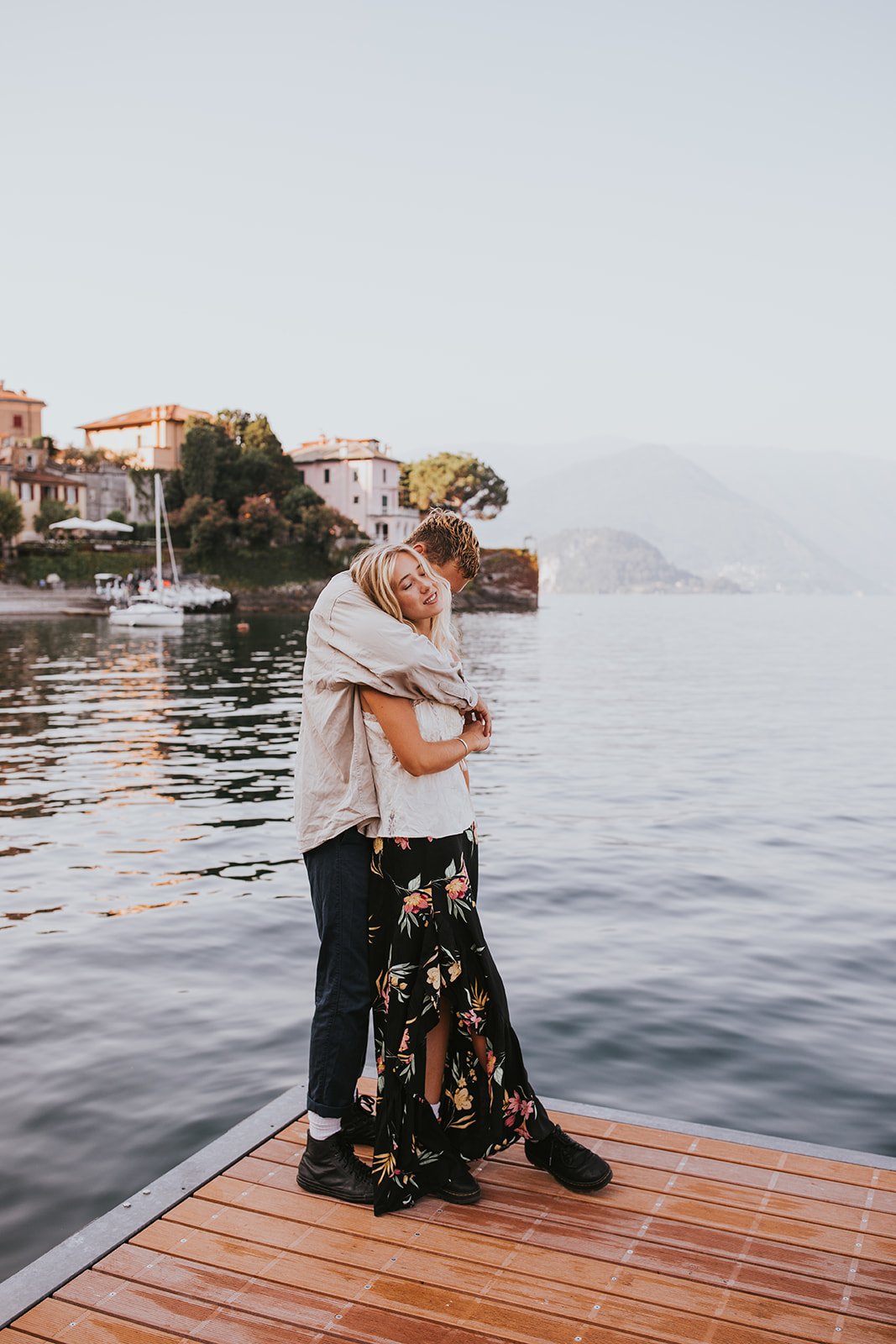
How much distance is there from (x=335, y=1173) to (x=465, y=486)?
96272mm

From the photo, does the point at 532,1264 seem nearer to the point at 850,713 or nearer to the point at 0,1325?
the point at 0,1325

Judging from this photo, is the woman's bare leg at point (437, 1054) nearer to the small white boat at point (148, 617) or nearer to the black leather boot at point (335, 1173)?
the black leather boot at point (335, 1173)

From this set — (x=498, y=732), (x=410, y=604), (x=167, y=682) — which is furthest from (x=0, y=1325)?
(x=167, y=682)

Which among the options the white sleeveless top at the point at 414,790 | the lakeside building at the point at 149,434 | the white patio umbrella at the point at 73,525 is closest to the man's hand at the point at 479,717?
the white sleeveless top at the point at 414,790

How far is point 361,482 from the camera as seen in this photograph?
9444cm

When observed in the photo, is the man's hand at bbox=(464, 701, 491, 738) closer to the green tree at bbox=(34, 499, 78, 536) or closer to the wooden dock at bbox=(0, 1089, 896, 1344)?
the wooden dock at bbox=(0, 1089, 896, 1344)

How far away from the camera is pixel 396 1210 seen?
3.63m

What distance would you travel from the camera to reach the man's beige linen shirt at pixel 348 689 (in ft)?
11.8

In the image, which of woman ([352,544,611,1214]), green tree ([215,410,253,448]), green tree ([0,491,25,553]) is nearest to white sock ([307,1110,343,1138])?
woman ([352,544,611,1214])

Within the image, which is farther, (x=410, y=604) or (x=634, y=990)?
(x=634, y=990)

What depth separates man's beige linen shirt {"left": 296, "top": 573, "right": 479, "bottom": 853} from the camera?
11.8ft

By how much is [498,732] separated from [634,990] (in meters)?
13.8

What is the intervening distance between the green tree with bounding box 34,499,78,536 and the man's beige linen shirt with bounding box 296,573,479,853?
73.6m

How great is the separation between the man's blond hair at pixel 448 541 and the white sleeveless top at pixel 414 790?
1.54 feet
